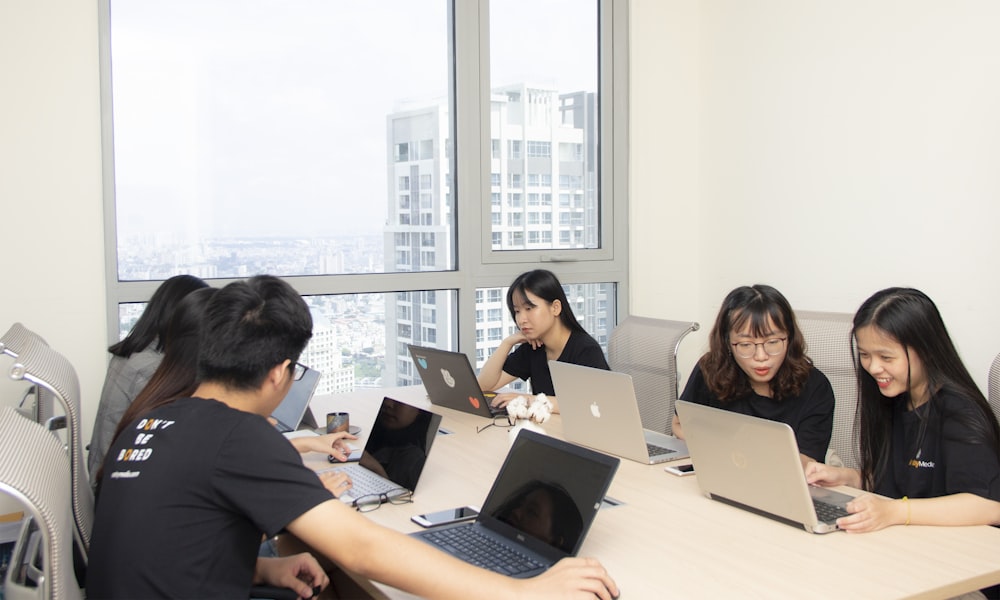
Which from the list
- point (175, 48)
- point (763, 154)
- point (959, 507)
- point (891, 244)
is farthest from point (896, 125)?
point (175, 48)

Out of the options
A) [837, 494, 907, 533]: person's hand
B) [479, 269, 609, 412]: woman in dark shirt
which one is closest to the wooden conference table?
[837, 494, 907, 533]: person's hand

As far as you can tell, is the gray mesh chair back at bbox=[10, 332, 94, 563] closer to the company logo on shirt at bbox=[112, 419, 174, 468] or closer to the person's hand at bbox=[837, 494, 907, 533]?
the company logo on shirt at bbox=[112, 419, 174, 468]

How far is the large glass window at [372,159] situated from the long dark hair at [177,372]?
77.5 inches

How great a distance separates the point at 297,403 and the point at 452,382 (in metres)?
0.59

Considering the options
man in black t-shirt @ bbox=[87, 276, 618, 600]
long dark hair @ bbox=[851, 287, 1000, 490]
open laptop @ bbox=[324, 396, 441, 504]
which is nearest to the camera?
man in black t-shirt @ bbox=[87, 276, 618, 600]

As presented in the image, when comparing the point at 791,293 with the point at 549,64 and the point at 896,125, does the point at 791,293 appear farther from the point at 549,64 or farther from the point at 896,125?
the point at 549,64

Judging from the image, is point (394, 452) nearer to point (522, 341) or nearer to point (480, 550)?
point (480, 550)

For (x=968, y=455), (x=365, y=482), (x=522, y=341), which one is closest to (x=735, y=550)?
(x=968, y=455)

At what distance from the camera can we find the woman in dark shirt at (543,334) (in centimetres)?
361

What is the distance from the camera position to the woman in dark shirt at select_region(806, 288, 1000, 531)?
77.1 inches

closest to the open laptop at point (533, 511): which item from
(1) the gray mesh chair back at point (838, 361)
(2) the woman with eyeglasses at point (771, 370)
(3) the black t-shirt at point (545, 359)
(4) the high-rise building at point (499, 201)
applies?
(2) the woman with eyeglasses at point (771, 370)

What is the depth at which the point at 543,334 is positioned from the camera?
3.69m

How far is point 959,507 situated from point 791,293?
255 cm

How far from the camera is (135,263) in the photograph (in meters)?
3.80
